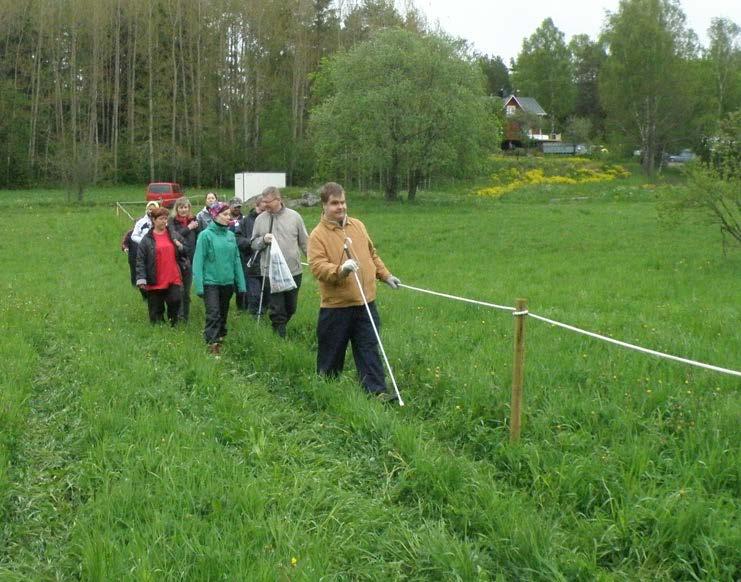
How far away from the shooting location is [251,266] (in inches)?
416

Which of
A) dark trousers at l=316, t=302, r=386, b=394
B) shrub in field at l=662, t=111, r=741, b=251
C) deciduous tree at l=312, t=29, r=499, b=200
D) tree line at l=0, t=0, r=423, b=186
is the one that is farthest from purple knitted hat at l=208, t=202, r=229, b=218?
tree line at l=0, t=0, r=423, b=186

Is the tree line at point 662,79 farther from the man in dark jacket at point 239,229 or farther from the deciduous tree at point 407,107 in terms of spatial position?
the man in dark jacket at point 239,229

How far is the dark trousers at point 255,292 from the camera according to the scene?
35.1 feet

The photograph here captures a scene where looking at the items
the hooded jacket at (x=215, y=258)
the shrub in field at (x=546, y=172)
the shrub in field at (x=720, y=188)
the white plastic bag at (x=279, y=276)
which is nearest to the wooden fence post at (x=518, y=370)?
the white plastic bag at (x=279, y=276)

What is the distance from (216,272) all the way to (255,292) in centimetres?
129

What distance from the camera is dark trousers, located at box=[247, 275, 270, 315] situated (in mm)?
10695

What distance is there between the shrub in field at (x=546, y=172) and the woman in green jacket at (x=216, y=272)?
138 feet

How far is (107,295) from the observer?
46.6 ft

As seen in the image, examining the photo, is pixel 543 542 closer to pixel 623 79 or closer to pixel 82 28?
pixel 623 79

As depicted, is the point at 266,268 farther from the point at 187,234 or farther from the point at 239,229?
the point at 187,234

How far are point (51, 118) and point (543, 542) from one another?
211 ft

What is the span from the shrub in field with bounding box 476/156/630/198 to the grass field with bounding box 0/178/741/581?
43190 mm

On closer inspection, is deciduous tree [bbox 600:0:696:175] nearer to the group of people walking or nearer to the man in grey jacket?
the group of people walking

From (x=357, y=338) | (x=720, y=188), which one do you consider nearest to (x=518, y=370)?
(x=357, y=338)
